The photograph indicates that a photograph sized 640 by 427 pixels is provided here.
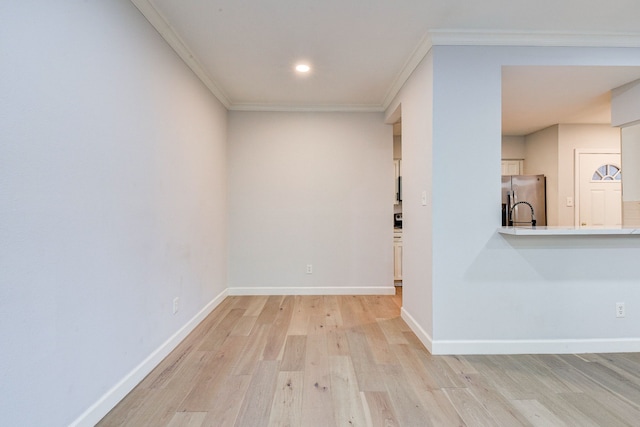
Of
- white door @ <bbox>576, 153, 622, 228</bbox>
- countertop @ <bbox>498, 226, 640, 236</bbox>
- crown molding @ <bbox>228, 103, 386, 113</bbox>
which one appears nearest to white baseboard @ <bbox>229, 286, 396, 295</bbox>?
countertop @ <bbox>498, 226, 640, 236</bbox>

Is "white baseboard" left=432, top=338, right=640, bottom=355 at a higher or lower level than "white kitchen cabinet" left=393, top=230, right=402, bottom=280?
lower

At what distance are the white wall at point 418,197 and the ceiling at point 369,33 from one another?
0.27 m

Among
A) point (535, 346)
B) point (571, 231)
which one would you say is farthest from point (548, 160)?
point (535, 346)

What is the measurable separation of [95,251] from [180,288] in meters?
1.14

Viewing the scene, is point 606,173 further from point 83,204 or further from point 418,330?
point 83,204

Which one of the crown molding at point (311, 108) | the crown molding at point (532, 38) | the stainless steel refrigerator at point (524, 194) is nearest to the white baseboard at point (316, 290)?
the stainless steel refrigerator at point (524, 194)

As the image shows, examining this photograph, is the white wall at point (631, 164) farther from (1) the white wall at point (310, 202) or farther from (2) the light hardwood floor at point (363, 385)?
(1) the white wall at point (310, 202)

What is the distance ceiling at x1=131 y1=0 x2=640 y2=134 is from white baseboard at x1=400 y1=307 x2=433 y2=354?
7.50ft

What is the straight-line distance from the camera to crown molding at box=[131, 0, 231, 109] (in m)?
2.04

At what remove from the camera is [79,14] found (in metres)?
1.51

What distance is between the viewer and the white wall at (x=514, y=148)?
5.21 meters

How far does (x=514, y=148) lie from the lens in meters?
5.22

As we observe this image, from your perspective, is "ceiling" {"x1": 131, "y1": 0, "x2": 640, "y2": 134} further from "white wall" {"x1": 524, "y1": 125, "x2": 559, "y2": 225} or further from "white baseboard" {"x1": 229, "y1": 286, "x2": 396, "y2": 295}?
"white baseboard" {"x1": 229, "y1": 286, "x2": 396, "y2": 295}

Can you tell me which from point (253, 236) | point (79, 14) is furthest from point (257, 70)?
point (253, 236)
